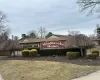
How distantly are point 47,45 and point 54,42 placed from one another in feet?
4.86

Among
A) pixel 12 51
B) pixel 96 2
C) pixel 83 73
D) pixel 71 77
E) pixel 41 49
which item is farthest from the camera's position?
pixel 12 51

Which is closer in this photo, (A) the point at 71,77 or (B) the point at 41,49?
(A) the point at 71,77

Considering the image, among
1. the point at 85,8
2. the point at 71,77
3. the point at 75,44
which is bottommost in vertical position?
the point at 71,77

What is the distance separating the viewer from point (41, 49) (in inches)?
1426

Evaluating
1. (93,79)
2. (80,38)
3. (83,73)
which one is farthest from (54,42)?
(93,79)

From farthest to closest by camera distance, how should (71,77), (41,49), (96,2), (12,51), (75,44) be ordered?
1. (12,51)
2. (41,49)
3. (75,44)
4. (96,2)
5. (71,77)

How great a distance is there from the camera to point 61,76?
1495 centimetres

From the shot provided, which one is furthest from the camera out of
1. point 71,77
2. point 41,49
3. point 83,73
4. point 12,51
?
point 12,51

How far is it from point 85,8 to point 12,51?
56.0 ft

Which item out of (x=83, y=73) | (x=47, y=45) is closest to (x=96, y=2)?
(x=47, y=45)

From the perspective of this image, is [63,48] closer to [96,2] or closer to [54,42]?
[54,42]

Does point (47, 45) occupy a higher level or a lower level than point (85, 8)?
lower

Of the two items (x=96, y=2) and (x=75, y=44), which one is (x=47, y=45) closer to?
(x=75, y=44)

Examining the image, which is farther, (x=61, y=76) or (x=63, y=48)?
(x=63, y=48)
